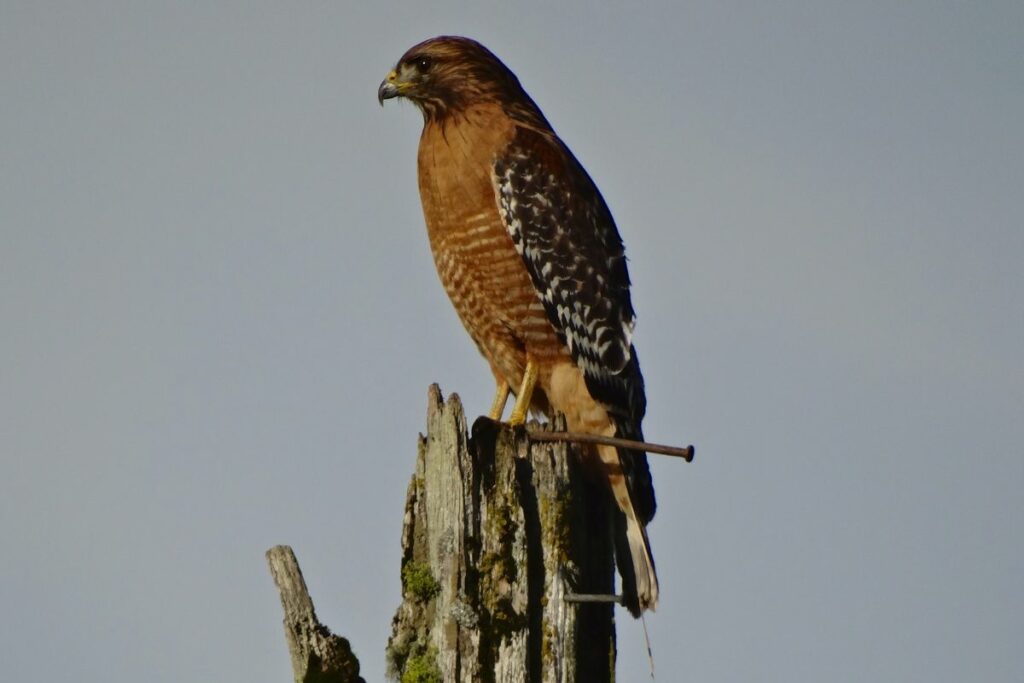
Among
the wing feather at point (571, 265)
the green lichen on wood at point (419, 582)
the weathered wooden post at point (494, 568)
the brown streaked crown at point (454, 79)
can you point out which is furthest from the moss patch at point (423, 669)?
the brown streaked crown at point (454, 79)

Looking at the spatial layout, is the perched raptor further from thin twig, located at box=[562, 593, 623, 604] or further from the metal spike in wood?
the metal spike in wood

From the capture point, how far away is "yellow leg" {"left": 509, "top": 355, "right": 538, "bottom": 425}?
23.1ft

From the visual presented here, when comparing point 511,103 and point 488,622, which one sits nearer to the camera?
point 488,622

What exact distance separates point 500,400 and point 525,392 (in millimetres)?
428

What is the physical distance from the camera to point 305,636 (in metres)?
4.09

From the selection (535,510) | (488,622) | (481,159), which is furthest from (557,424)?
(481,159)

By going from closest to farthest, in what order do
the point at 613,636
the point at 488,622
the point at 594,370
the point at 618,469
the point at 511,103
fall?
the point at 488,622 → the point at 613,636 → the point at 618,469 → the point at 594,370 → the point at 511,103

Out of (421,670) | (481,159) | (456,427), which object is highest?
(481,159)

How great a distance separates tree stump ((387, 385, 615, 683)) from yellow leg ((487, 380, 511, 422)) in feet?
9.16

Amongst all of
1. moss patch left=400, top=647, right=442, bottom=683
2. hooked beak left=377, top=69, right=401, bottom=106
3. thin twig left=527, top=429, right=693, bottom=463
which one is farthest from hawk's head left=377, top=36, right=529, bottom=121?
moss patch left=400, top=647, right=442, bottom=683

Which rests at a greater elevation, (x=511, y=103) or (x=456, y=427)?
(x=511, y=103)

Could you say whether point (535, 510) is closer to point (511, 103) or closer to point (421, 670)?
point (421, 670)

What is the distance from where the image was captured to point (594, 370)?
704 centimetres

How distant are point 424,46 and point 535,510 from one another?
4184mm
